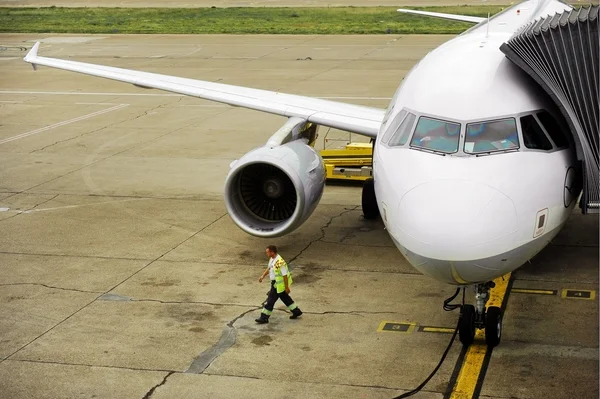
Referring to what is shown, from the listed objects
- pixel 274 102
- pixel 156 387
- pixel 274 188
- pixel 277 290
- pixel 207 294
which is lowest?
pixel 207 294

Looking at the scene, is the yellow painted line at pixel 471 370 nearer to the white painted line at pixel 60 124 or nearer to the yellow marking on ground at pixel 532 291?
the yellow marking on ground at pixel 532 291

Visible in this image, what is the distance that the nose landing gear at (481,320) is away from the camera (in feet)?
45.0

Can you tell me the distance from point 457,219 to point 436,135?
168cm

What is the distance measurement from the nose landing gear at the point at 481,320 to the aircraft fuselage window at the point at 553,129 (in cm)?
212

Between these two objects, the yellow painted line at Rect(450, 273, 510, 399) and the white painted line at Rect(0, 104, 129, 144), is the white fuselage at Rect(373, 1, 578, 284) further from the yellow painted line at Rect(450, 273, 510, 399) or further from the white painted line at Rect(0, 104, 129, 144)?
the white painted line at Rect(0, 104, 129, 144)

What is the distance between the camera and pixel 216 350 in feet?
46.6

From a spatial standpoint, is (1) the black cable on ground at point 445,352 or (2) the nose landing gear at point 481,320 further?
(2) the nose landing gear at point 481,320

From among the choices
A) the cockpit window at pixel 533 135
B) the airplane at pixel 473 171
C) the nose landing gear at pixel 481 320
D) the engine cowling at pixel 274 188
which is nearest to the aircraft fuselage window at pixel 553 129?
the airplane at pixel 473 171

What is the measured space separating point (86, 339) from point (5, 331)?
137cm

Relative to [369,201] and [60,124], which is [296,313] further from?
[60,124]

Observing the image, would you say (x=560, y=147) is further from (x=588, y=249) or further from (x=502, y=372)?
(x=588, y=249)

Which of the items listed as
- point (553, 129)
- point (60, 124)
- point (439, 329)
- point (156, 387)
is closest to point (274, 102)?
point (439, 329)

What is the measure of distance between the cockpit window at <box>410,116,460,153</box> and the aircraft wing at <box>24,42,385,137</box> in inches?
199

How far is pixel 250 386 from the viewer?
12.9 metres
